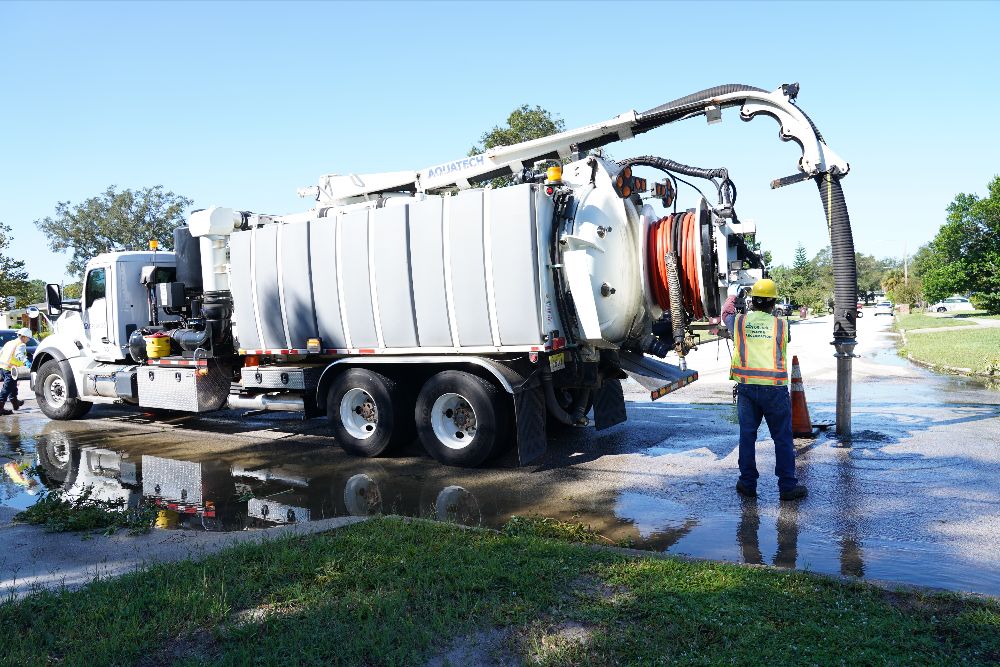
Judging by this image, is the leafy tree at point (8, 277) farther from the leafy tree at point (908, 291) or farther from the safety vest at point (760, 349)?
Answer: the leafy tree at point (908, 291)

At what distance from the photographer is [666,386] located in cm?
855

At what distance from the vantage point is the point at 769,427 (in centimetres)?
655

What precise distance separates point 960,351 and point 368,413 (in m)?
17.0

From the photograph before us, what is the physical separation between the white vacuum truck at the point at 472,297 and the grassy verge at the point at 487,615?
132 inches

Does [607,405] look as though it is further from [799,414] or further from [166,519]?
[166,519]

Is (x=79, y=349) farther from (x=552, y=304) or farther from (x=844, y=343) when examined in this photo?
(x=844, y=343)

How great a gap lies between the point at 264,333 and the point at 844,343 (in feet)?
23.2

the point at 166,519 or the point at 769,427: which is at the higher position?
the point at 769,427

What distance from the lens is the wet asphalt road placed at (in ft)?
17.3

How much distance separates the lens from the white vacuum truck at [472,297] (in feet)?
25.5

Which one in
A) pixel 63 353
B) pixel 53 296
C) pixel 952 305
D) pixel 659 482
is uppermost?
pixel 53 296

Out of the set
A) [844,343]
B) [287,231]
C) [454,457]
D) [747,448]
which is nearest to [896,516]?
[747,448]

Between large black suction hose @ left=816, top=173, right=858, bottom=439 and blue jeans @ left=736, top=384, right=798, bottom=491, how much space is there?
7.87 ft

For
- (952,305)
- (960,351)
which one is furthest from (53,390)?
(952,305)
